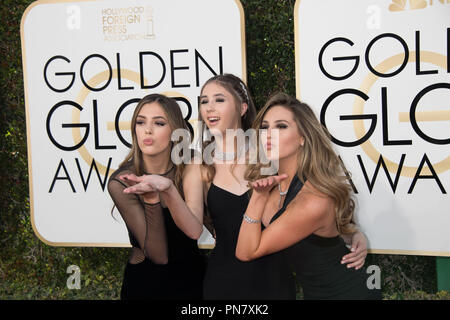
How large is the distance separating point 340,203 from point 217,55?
1.46 m

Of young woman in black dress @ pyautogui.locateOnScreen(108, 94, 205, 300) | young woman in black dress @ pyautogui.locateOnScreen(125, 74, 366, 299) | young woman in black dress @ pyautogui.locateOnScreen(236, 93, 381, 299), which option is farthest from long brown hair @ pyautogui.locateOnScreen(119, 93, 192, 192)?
young woman in black dress @ pyautogui.locateOnScreen(236, 93, 381, 299)

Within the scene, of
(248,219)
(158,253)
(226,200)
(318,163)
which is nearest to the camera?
(248,219)

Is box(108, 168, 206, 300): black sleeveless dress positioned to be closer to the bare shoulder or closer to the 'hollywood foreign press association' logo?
the bare shoulder

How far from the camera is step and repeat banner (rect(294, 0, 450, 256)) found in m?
3.11

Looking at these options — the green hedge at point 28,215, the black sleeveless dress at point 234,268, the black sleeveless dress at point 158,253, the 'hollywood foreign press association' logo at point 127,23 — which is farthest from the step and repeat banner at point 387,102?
the black sleeveless dress at point 158,253

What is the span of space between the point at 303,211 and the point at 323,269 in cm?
38

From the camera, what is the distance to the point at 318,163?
107 inches

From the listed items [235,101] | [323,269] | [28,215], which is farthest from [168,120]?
[28,215]

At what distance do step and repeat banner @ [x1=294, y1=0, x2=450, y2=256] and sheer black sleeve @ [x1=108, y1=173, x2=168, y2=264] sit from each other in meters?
1.39

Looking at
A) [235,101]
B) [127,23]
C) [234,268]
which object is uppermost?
[127,23]

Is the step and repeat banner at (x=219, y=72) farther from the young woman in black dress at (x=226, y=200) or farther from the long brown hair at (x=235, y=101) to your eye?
the young woman in black dress at (x=226, y=200)

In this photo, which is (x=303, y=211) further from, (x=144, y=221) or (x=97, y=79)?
(x=97, y=79)

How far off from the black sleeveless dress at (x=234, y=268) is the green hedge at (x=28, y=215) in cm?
112

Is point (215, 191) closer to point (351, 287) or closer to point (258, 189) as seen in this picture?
point (258, 189)
